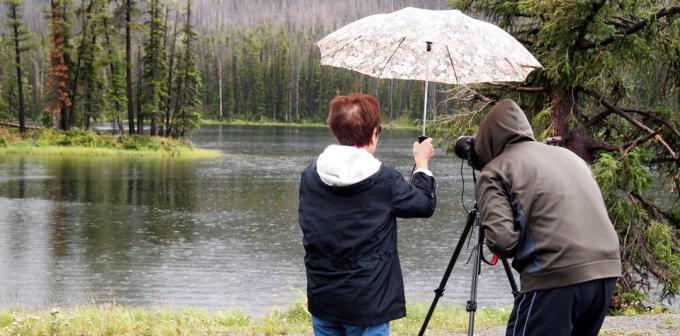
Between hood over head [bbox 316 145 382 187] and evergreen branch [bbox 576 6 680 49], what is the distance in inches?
316

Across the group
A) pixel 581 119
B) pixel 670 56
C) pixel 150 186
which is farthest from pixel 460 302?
pixel 150 186

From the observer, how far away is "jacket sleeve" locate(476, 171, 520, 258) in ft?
10.1

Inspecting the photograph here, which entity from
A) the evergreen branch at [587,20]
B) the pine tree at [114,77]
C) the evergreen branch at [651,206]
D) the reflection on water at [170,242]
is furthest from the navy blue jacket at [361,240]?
the pine tree at [114,77]

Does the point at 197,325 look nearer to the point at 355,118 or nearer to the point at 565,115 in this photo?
the point at 355,118

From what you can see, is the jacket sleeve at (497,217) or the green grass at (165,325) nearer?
the jacket sleeve at (497,217)

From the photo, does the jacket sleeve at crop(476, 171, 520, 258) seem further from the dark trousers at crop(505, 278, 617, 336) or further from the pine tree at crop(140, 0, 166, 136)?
the pine tree at crop(140, 0, 166, 136)

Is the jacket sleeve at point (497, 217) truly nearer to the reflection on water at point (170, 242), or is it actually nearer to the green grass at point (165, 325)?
the green grass at point (165, 325)

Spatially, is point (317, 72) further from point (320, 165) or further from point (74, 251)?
point (320, 165)

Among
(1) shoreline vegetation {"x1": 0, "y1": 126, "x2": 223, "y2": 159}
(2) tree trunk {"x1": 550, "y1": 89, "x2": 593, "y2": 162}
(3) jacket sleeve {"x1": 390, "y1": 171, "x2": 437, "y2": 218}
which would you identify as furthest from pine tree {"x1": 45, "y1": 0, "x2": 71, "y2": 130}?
(3) jacket sleeve {"x1": 390, "y1": 171, "x2": 437, "y2": 218}

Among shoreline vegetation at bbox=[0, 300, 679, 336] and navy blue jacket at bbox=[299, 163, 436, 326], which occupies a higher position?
navy blue jacket at bbox=[299, 163, 436, 326]

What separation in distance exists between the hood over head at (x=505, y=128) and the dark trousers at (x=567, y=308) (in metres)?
0.71

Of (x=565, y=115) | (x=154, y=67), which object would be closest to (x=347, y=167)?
(x=565, y=115)

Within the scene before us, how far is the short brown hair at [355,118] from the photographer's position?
10.7 feet

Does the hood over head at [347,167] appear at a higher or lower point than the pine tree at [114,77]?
lower
